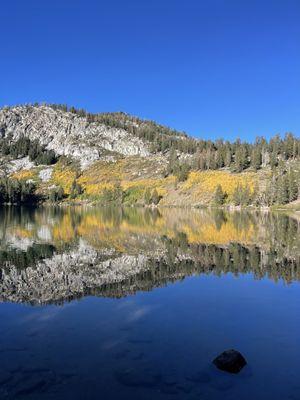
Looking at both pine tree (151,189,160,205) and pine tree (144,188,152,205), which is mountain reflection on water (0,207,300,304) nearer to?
pine tree (151,189,160,205)

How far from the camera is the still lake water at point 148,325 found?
42.4 feet

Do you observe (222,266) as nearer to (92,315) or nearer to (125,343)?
(92,315)

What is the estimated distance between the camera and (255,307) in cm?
2255

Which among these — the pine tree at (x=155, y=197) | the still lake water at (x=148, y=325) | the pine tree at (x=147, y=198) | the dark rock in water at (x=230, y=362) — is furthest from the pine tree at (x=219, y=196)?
the dark rock in water at (x=230, y=362)

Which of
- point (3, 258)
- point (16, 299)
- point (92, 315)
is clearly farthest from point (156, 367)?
point (3, 258)

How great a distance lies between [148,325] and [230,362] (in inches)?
239

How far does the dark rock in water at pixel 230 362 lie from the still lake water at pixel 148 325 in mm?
266

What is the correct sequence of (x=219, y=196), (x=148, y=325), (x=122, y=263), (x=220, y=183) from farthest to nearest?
(x=220, y=183) < (x=219, y=196) < (x=122, y=263) < (x=148, y=325)

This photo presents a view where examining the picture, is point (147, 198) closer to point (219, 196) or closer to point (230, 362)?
point (219, 196)

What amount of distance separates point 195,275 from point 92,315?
12.5 m

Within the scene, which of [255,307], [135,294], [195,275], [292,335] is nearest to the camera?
[292,335]

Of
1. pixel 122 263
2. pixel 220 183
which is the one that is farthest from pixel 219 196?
pixel 122 263

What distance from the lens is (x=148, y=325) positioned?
19156 millimetres

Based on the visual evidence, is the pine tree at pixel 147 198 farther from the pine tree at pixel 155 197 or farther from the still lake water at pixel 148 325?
the still lake water at pixel 148 325
